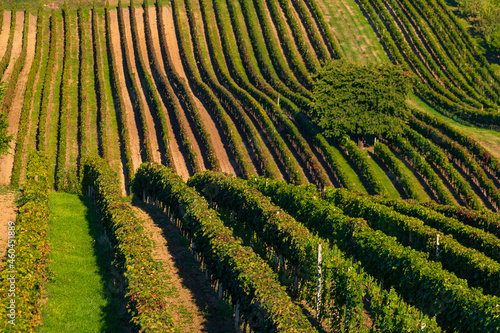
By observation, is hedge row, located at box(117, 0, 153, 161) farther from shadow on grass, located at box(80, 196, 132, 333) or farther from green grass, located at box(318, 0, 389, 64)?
green grass, located at box(318, 0, 389, 64)

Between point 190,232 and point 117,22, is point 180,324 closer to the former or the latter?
point 190,232

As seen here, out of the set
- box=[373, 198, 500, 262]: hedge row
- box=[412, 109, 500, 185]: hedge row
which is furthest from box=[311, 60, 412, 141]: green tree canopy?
box=[373, 198, 500, 262]: hedge row

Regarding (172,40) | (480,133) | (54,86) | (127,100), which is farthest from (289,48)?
(54,86)

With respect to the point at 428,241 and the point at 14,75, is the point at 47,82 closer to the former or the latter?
the point at 14,75

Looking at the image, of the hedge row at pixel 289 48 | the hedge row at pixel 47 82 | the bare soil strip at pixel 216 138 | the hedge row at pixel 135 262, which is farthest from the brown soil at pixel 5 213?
the hedge row at pixel 289 48

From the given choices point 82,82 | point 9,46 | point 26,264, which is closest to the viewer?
point 26,264

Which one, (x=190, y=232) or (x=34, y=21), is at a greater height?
(x=34, y=21)

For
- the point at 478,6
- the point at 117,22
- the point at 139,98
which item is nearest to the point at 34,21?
the point at 117,22
